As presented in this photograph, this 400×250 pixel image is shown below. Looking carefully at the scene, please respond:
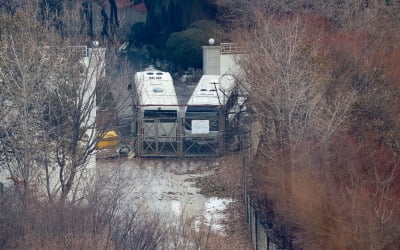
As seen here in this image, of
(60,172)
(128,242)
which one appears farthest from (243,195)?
(128,242)

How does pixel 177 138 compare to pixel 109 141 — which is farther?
pixel 177 138

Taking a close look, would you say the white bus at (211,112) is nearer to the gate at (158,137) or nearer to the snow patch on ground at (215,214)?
the gate at (158,137)

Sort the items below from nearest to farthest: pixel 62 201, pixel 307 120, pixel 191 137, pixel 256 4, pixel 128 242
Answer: pixel 128 242 → pixel 62 201 → pixel 307 120 → pixel 191 137 → pixel 256 4

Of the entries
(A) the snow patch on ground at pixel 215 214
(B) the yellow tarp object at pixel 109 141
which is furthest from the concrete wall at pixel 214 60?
(A) the snow patch on ground at pixel 215 214

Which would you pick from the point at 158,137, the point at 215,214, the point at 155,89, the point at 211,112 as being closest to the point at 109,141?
the point at 158,137

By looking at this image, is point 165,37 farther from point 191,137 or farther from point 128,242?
point 128,242

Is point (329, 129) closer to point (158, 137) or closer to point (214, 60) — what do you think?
point (158, 137)

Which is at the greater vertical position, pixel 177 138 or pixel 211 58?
pixel 211 58

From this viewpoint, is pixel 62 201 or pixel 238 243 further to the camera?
pixel 238 243

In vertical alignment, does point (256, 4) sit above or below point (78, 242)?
above
